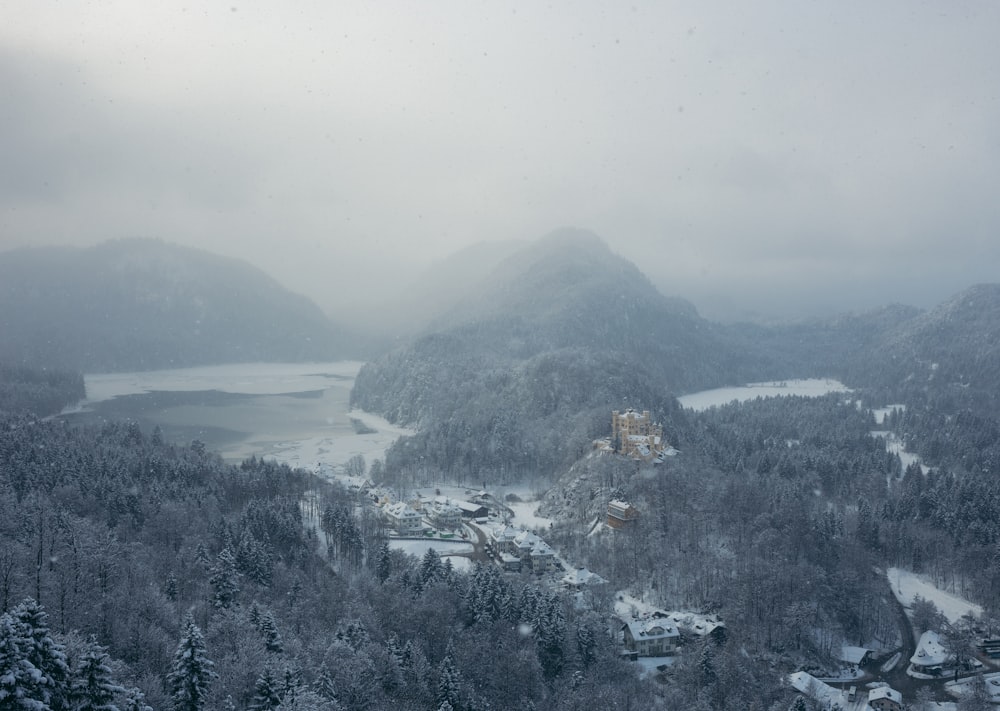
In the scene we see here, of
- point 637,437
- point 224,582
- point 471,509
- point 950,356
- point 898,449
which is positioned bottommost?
point 898,449

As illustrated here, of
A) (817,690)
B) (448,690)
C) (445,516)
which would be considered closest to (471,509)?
(445,516)

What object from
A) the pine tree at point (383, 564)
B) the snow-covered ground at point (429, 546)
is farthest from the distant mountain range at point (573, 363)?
the pine tree at point (383, 564)

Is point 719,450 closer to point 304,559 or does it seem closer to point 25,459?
point 304,559

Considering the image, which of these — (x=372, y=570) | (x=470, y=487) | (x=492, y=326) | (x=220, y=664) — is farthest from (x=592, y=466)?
(x=492, y=326)

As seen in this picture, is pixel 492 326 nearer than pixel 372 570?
No

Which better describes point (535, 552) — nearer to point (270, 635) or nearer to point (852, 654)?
point (852, 654)

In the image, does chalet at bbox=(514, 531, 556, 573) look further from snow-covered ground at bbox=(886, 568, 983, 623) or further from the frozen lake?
the frozen lake

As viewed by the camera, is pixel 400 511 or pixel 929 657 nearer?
pixel 929 657
